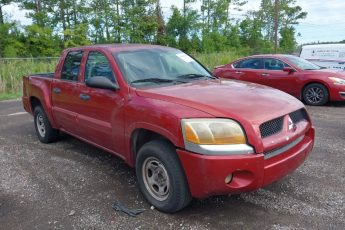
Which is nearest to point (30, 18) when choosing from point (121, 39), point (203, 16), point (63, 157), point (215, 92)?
point (121, 39)

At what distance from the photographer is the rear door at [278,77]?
31.7ft

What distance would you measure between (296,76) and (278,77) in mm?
538

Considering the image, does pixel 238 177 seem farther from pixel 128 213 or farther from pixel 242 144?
pixel 128 213

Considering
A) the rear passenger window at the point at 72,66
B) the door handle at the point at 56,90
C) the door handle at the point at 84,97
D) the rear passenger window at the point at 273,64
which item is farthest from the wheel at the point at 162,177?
the rear passenger window at the point at 273,64

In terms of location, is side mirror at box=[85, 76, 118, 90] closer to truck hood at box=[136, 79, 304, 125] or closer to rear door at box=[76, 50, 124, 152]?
rear door at box=[76, 50, 124, 152]

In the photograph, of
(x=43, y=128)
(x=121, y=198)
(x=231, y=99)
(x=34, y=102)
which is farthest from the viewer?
(x=34, y=102)

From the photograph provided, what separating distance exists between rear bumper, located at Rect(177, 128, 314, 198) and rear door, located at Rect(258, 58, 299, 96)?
6.92 metres

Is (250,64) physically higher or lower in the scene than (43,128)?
higher

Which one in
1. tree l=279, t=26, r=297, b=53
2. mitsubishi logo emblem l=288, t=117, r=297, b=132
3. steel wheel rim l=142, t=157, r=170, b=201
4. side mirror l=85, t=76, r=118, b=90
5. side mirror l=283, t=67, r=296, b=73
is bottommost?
steel wheel rim l=142, t=157, r=170, b=201

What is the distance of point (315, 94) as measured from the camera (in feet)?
30.8

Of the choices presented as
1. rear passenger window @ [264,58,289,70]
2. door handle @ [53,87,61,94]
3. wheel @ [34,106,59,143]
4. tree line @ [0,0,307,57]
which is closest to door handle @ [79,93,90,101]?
door handle @ [53,87,61,94]

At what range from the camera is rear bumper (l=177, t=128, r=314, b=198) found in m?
2.94

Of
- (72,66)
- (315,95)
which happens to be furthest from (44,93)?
(315,95)

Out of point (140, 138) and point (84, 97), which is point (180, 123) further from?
point (84, 97)
